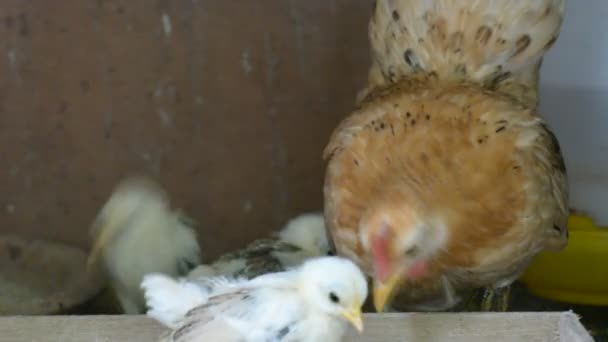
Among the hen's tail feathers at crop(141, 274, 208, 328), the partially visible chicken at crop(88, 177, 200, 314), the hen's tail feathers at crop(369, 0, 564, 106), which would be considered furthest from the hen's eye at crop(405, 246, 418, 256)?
the partially visible chicken at crop(88, 177, 200, 314)

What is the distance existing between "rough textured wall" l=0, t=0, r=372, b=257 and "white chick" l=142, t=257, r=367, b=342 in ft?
2.66

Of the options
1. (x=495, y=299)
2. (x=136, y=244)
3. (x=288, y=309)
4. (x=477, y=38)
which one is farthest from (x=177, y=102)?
(x=288, y=309)

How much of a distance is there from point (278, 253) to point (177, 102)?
0.45 meters

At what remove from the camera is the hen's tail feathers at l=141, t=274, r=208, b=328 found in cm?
108

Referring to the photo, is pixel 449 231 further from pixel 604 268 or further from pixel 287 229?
pixel 604 268

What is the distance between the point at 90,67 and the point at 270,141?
1.38 feet

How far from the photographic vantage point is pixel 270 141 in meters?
1.82

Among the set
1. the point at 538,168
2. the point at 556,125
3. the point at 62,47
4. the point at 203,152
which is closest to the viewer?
the point at 538,168

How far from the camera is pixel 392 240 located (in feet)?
3.61

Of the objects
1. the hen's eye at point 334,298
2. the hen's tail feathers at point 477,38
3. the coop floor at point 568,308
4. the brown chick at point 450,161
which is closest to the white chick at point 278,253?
the brown chick at point 450,161

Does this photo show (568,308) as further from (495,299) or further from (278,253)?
(278,253)

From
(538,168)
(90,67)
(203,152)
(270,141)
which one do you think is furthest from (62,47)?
(538,168)

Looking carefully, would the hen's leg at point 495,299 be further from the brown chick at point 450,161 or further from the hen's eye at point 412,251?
the hen's eye at point 412,251

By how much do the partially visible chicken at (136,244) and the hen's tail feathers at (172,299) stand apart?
0.38m
